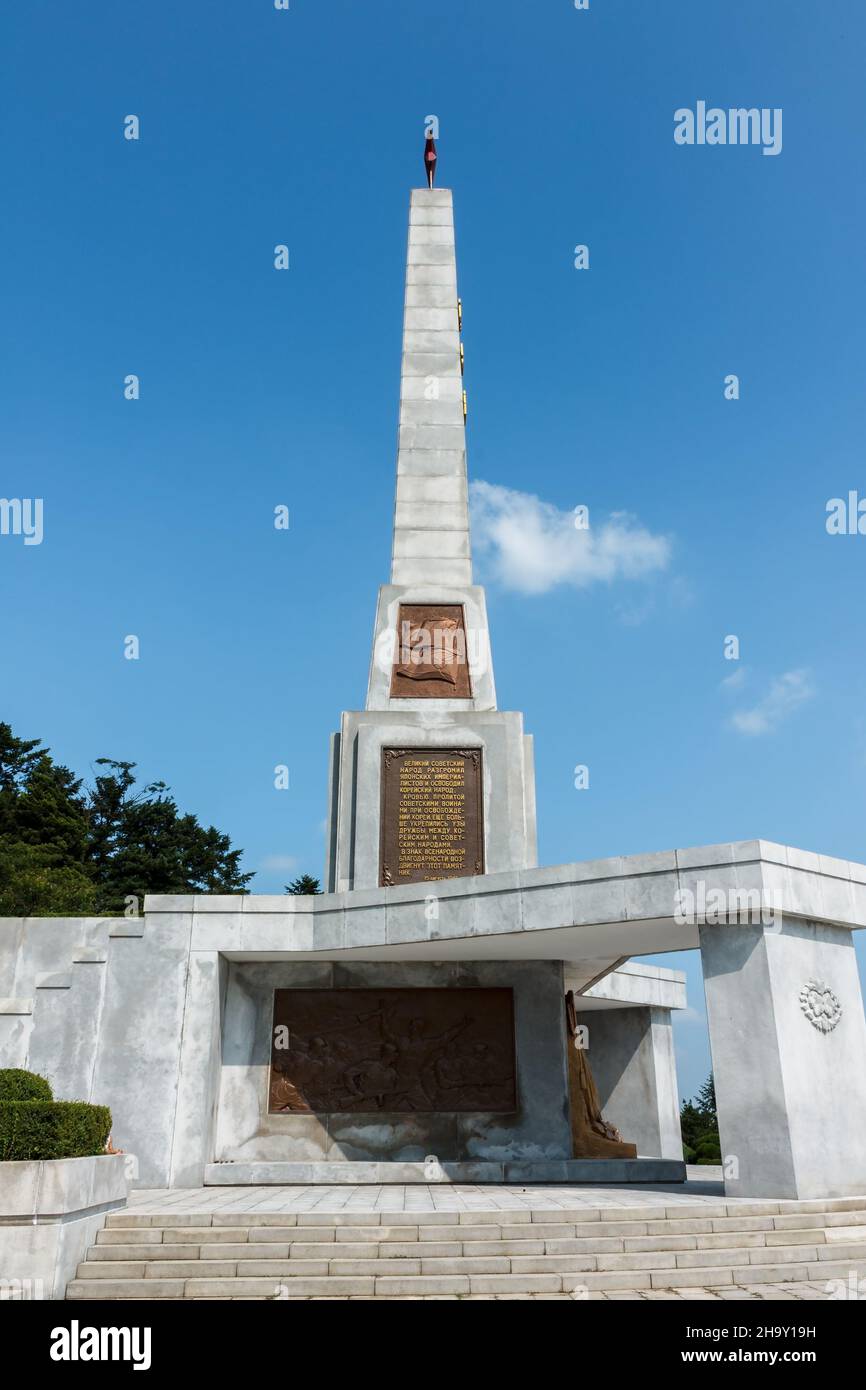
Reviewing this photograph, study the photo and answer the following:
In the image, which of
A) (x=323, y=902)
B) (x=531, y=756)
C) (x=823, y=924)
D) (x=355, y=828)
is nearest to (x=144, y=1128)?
(x=323, y=902)

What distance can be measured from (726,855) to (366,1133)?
6.16 metres

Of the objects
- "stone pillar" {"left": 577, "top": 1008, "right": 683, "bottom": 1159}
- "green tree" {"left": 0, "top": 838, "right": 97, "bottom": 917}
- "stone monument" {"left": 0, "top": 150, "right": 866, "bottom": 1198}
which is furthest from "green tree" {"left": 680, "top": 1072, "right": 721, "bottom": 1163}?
"green tree" {"left": 0, "top": 838, "right": 97, "bottom": 917}

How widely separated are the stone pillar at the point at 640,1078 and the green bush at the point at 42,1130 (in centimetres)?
1320

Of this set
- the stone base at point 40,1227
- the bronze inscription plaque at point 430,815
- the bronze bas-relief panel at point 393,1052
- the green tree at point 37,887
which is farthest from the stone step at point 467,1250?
the green tree at point 37,887

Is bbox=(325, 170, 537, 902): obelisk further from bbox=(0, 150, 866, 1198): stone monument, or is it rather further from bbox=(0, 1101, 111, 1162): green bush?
bbox=(0, 1101, 111, 1162): green bush

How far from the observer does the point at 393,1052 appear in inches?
521

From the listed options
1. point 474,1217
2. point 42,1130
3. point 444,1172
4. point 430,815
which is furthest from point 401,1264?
point 430,815

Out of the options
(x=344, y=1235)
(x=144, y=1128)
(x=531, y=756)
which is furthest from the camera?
(x=531, y=756)

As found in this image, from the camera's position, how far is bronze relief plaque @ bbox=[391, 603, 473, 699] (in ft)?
53.5

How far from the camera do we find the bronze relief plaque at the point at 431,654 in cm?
1630

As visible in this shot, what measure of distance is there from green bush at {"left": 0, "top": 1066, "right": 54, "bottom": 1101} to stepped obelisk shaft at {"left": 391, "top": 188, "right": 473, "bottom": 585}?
10.2m

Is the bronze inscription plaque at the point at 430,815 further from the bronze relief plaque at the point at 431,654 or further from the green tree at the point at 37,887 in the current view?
the green tree at the point at 37,887
